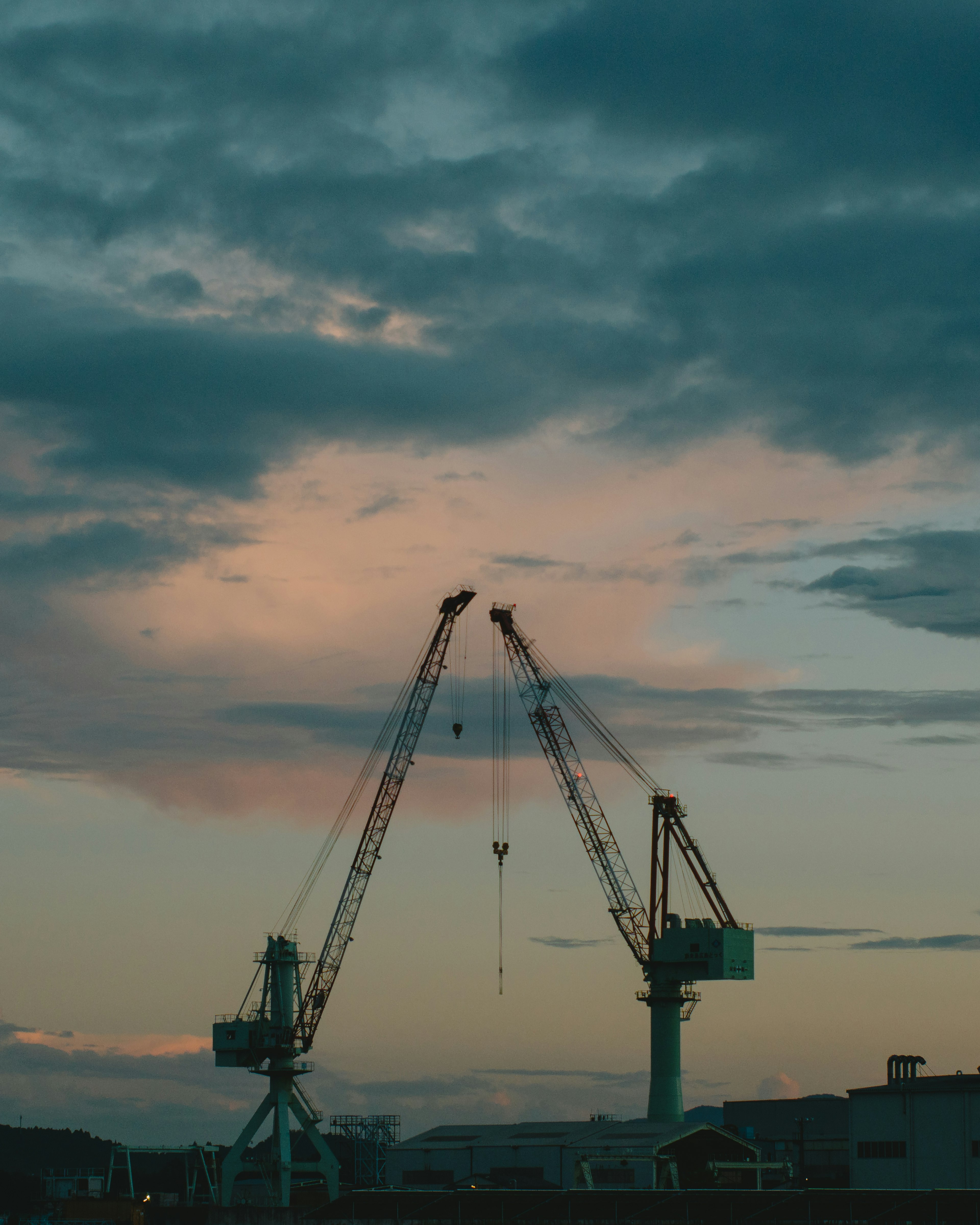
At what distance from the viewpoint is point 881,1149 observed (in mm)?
118375

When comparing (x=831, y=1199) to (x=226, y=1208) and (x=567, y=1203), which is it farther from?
(x=226, y=1208)

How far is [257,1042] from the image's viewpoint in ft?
552

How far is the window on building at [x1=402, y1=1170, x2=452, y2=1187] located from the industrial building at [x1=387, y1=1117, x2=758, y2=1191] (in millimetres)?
84

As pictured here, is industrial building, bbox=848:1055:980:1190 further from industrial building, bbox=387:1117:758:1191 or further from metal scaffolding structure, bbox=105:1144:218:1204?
metal scaffolding structure, bbox=105:1144:218:1204

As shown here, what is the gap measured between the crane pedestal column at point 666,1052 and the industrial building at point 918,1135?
4919 cm

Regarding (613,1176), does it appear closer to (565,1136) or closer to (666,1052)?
(565,1136)

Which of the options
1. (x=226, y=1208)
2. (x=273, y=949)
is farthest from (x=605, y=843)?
(x=226, y=1208)

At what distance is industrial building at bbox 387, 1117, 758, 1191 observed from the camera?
14238cm

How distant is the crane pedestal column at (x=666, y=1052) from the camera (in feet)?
557

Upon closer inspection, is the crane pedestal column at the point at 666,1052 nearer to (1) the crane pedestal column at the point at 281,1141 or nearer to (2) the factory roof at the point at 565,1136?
(2) the factory roof at the point at 565,1136

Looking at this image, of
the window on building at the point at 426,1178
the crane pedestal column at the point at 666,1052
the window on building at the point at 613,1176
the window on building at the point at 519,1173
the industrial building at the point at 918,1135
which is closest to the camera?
the industrial building at the point at 918,1135

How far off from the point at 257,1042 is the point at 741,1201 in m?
73.4

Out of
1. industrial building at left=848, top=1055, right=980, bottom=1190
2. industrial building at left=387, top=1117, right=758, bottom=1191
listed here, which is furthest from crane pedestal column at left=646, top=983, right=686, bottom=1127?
industrial building at left=848, top=1055, right=980, bottom=1190

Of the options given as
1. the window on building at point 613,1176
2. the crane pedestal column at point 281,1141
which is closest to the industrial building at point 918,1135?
the window on building at point 613,1176
